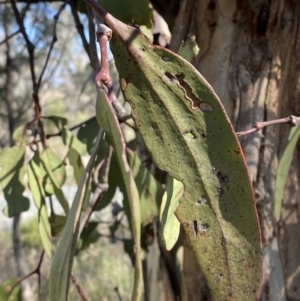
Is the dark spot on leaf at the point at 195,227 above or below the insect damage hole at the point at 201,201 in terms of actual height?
below

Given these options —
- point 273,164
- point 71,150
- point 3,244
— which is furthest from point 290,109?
point 3,244

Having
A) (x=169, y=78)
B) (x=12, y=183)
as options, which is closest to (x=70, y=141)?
(x=12, y=183)

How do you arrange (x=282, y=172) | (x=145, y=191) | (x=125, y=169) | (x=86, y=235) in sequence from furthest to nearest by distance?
(x=86, y=235)
(x=145, y=191)
(x=282, y=172)
(x=125, y=169)

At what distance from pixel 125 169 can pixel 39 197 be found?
0.48 m

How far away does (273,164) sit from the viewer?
0.81m

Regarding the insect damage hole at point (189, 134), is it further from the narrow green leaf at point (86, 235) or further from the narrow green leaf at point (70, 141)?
the narrow green leaf at point (86, 235)

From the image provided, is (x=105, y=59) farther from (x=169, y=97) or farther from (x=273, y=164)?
(x=273, y=164)

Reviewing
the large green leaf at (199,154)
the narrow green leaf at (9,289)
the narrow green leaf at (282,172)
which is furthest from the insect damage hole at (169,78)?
the narrow green leaf at (9,289)

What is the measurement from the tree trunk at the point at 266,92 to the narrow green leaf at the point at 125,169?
1.32ft

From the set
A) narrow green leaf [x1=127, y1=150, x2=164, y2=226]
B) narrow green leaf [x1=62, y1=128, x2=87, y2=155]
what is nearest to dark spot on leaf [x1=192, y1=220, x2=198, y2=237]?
narrow green leaf [x1=127, y1=150, x2=164, y2=226]

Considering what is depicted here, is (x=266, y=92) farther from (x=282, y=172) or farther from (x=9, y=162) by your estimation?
(x=9, y=162)

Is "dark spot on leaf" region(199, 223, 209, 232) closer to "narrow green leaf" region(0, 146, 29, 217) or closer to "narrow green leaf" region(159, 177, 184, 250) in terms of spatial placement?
"narrow green leaf" region(159, 177, 184, 250)

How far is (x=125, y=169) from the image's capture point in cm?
41

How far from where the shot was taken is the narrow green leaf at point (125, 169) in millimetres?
384
